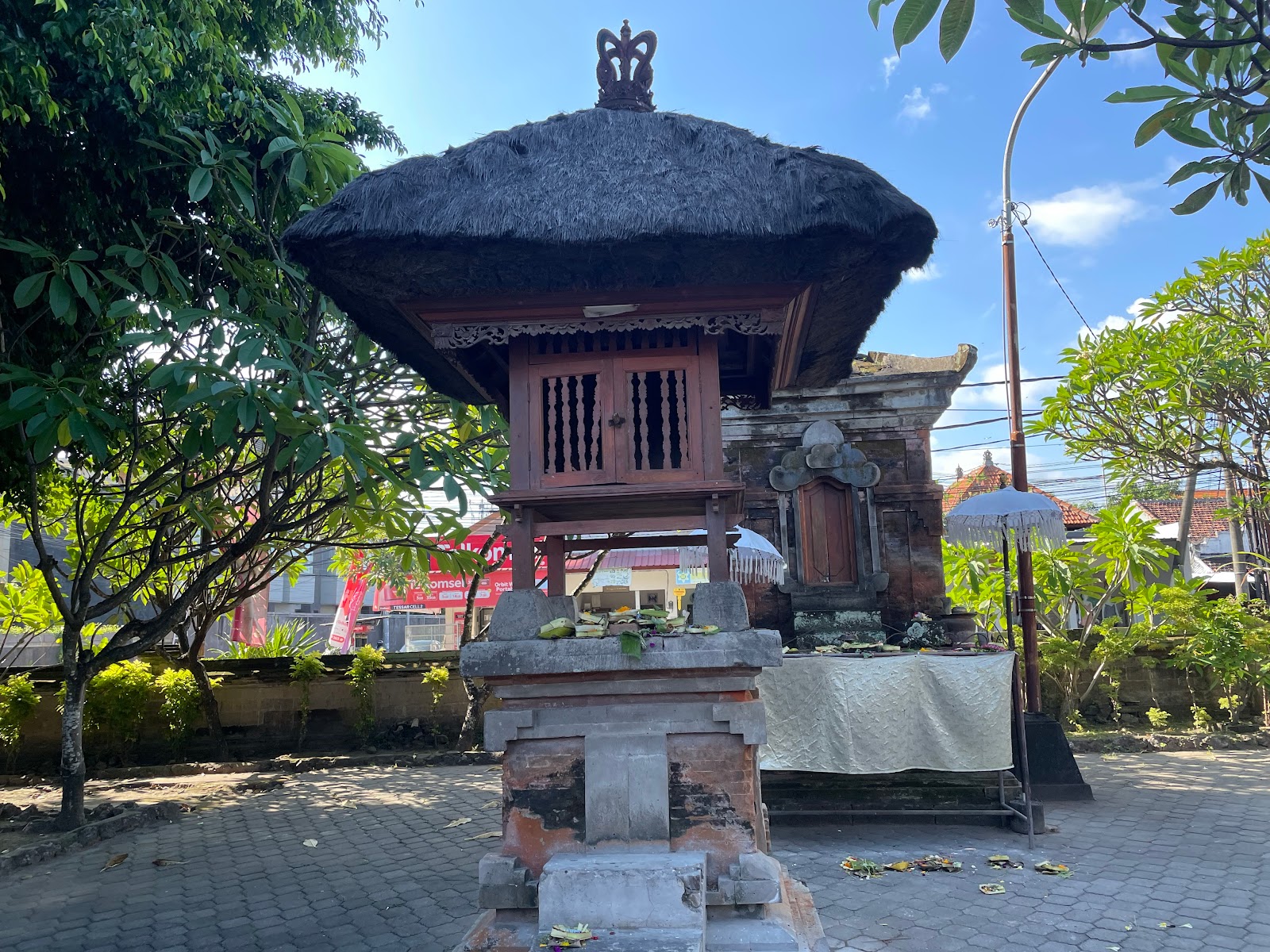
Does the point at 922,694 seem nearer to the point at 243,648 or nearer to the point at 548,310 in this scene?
the point at 548,310

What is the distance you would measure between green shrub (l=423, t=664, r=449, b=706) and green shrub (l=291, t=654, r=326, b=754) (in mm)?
1577

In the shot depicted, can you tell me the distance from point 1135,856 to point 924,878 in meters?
1.84

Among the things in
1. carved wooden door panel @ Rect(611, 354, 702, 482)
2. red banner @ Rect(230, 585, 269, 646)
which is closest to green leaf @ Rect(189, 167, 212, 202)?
carved wooden door panel @ Rect(611, 354, 702, 482)

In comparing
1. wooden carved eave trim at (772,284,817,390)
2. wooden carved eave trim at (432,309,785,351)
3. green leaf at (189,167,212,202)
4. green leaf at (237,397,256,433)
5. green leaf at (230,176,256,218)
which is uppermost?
green leaf at (230,176,256,218)

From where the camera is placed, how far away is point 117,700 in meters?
11.8

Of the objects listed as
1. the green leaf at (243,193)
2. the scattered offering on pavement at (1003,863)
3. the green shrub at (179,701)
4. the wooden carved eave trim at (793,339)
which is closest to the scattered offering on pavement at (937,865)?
the scattered offering on pavement at (1003,863)

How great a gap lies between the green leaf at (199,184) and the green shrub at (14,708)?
902 cm

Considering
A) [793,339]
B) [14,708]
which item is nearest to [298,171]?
[793,339]

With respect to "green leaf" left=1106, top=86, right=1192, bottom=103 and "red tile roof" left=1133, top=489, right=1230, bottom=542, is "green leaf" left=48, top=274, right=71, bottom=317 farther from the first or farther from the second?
"red tile roof" left=1133, top=489, right=1230, bottom=542

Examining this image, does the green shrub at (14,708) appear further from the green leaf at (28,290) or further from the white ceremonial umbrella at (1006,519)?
the white ceremonial umbrella at (1006,519)

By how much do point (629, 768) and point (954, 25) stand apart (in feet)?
10.8

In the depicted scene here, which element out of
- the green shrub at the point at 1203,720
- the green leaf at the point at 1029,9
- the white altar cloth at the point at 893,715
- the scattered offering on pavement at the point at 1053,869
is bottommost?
the scattered offering on pavement at the point at 1053,869

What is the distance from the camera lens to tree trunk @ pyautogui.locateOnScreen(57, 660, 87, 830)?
8.29 m

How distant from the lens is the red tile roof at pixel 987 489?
19469 millimetres
